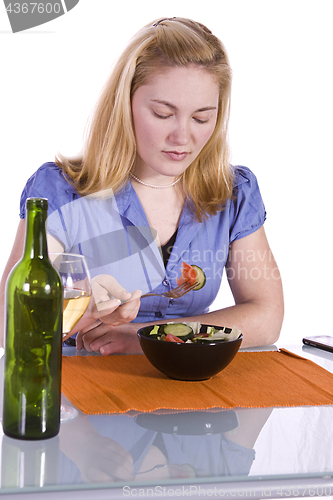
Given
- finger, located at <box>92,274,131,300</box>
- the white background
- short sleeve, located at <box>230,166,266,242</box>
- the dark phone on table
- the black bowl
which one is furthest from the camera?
the white background

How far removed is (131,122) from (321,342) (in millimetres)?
826

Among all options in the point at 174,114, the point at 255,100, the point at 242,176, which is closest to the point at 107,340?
the point at 174,114

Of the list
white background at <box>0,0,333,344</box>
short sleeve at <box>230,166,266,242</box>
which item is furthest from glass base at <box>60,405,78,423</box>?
white background at <box>0,0,333,344</box>

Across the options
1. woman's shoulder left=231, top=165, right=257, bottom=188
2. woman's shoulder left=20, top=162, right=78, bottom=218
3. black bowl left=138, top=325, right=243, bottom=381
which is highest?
woman's shoulder left=20, top=162, right=78, bottom=218

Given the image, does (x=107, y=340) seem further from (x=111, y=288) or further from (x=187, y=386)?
(x=187, y=386)

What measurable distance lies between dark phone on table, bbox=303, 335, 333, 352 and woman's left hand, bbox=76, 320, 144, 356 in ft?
1.53

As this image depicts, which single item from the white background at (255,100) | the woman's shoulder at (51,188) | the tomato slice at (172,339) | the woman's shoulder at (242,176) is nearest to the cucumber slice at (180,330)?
the tomato slice at (172,339)

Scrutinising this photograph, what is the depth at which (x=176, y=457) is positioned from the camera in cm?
69

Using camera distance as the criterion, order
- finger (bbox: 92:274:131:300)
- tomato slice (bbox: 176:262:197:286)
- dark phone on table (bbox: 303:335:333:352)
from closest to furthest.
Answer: finger (bbox: 92:274:131:300), dark phone on table (bbox: 303:335:333:352), tomato slice (bbox: 176:262:197:286)

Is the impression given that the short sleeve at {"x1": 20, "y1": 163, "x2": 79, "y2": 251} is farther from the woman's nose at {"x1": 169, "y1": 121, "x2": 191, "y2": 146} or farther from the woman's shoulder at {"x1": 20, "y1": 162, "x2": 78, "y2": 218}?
the woman's nose at {"x1": 169, "y1": 121, "x2": 191, "y2": 146}

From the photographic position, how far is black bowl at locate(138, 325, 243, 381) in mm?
949

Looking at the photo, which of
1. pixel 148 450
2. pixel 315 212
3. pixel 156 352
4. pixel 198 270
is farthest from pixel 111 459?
pixel 315 212

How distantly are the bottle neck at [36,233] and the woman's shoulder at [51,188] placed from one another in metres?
0.96

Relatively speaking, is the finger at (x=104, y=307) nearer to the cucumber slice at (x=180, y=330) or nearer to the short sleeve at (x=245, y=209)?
the cucumber slice at (x=180, y=330)
